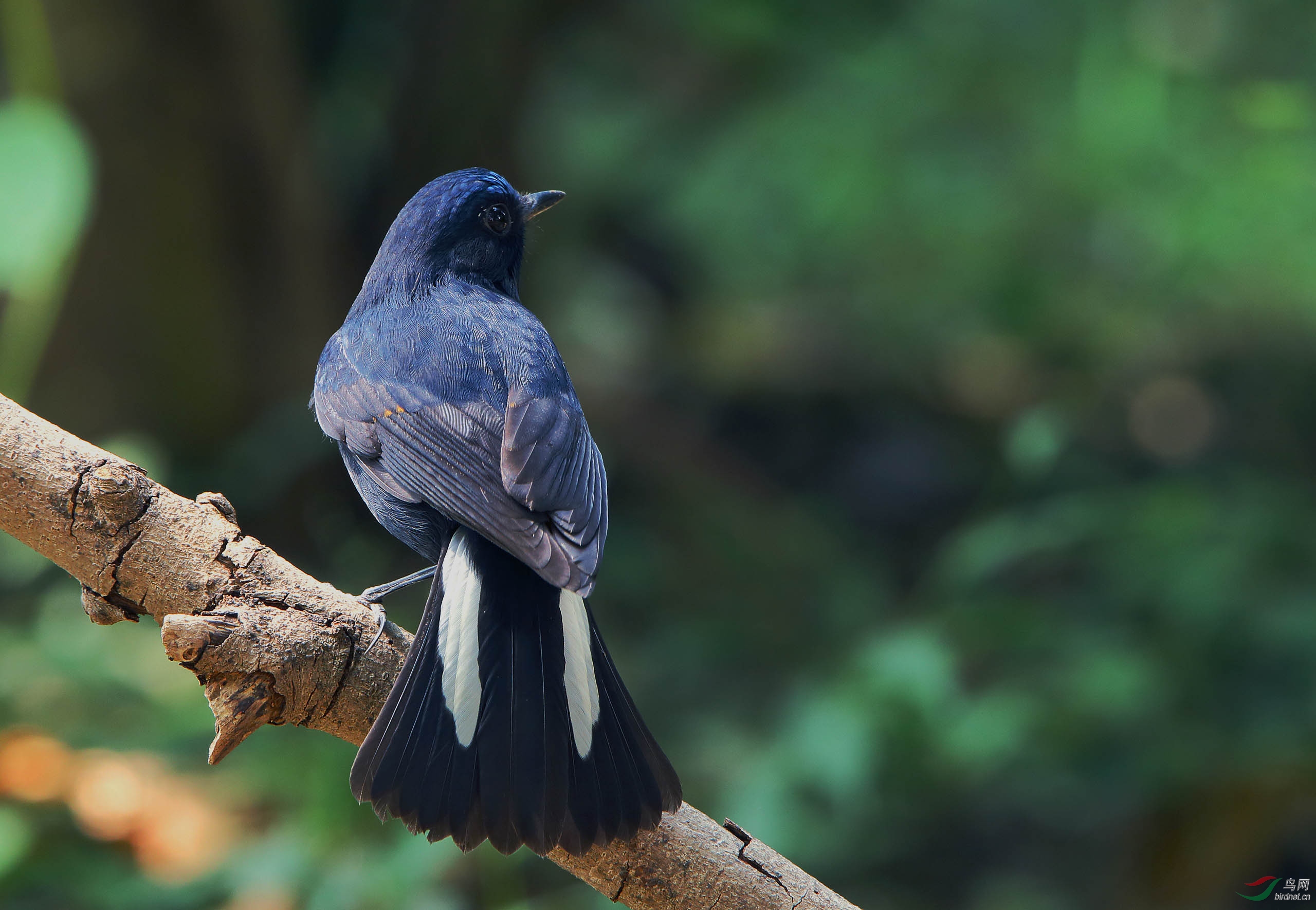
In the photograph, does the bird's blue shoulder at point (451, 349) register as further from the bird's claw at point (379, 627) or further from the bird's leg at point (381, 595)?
the bird's claw at point (379, 627)

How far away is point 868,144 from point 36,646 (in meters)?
3.39

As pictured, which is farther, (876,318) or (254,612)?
(876,318)

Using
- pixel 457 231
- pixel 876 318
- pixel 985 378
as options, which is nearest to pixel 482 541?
pixel 457 231

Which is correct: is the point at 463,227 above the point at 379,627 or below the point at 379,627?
above

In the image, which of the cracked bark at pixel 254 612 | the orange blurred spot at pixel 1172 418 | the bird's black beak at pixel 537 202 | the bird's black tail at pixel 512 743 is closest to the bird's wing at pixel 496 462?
the bird's black tail at pixel 512 743

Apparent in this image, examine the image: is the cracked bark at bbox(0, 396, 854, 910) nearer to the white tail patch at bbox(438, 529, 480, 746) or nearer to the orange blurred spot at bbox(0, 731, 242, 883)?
the white tail patch at bbox(438, 529, 480, 746)

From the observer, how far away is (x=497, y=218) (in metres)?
2.76

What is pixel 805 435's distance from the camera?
6.95 m

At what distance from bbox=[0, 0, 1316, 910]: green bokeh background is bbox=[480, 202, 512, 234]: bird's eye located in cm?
92

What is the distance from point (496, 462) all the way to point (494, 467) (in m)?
0.01

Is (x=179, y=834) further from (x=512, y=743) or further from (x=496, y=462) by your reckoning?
(x=512, y=743)

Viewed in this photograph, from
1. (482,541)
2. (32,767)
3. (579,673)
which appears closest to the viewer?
(579,673)

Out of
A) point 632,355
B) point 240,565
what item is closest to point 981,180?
point 632,355

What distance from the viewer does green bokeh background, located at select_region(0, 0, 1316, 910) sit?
3.30m
